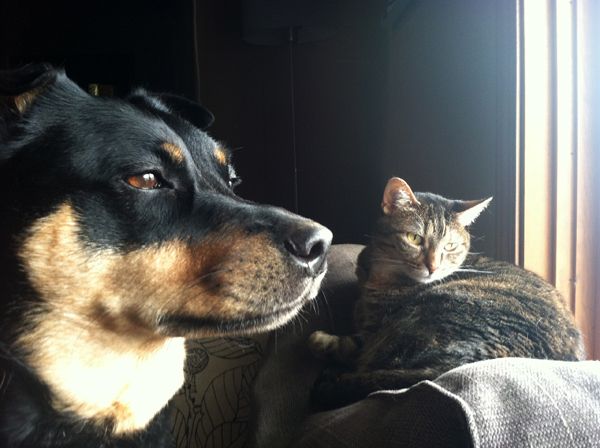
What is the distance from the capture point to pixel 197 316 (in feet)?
2.78

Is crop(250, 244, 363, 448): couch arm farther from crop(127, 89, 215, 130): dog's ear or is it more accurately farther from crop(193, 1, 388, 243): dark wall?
crop(193, 1, 388, 243): dark wall

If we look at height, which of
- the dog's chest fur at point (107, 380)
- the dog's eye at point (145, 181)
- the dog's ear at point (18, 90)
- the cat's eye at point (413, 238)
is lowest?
the dog's chest fur at point (107, 380)

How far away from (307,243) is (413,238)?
908mm

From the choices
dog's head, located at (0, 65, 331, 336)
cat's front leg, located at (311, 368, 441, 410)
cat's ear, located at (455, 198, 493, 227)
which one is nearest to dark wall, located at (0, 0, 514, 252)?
cat's ear, located at (455, 198, 493, 227)

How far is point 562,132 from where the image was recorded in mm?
1400

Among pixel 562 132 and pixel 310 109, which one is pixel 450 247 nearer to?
pixel 562 132

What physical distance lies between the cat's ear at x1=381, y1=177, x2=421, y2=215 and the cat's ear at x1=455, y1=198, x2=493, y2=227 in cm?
14

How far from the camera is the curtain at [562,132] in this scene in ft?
4.54

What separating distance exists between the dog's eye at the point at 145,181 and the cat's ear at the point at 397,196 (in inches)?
36.3

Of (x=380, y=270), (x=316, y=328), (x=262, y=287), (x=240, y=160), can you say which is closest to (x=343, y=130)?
(x=240, y=160)

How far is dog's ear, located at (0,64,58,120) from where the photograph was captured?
2.83 ft

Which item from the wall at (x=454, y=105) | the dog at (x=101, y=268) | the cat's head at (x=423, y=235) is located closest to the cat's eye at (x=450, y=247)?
the cat's head at (x=423, y=235)

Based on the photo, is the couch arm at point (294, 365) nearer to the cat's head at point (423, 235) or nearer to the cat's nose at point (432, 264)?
the cat's head at point (423, 235)

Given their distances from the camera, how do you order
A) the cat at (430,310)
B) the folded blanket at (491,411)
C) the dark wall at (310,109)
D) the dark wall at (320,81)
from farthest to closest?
the dark wall at (310,109) < the dark wall at (320,81) < the cat at (430,310) < the folded blanket at (491,411)
